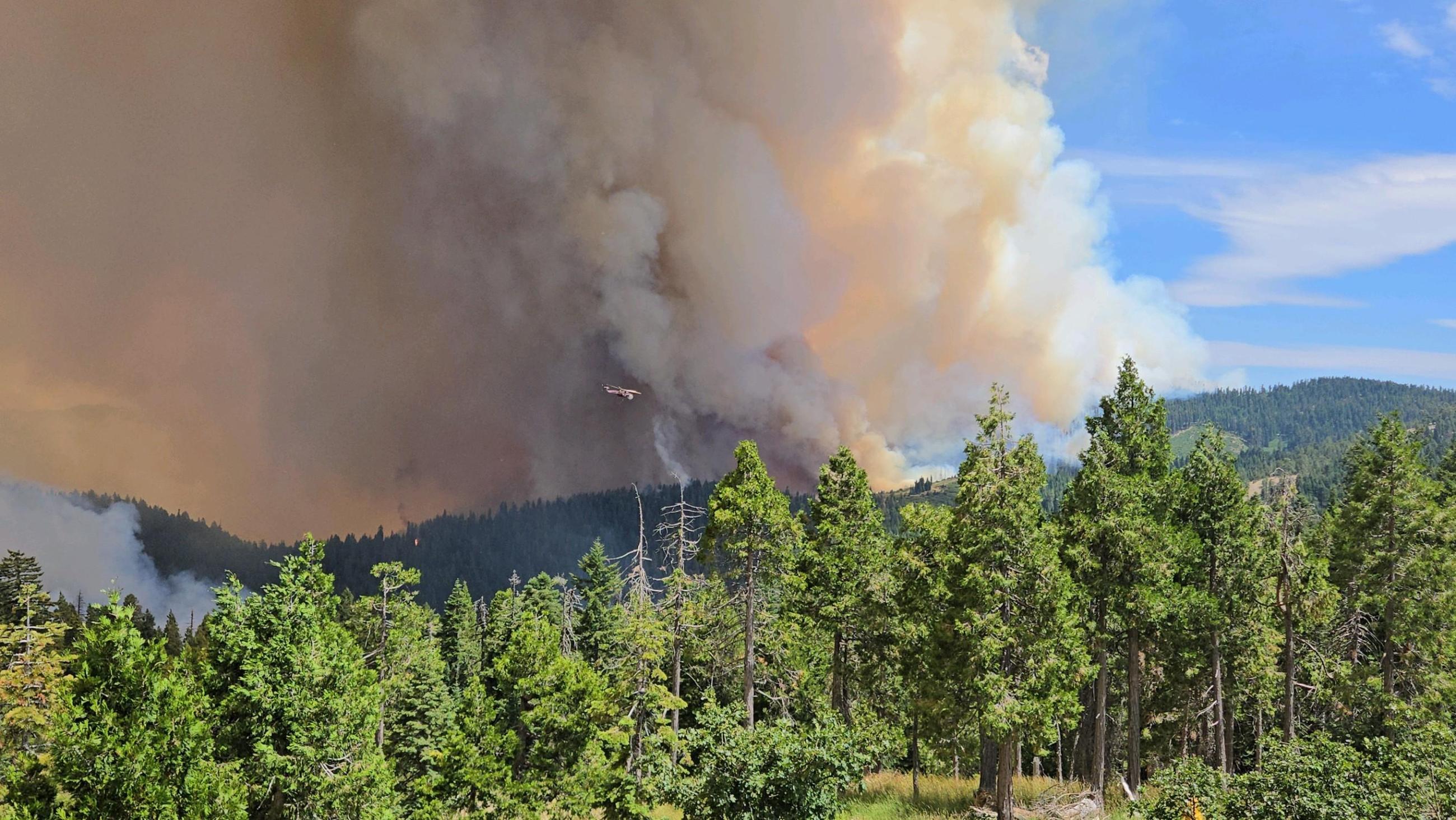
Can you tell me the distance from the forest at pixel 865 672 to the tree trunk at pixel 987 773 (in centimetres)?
16

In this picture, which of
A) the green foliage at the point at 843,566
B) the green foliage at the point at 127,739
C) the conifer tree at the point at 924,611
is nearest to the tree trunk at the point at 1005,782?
the conifer tree at the point at 924,611

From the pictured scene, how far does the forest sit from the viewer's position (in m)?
18.5

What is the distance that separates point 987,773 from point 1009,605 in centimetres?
1127

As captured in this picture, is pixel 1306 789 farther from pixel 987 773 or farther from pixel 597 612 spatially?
pixel 597 612

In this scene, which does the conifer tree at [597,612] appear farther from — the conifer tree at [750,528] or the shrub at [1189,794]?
the shrub at [1189,794]

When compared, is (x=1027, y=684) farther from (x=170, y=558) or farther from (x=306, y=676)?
(x=170, y=558)

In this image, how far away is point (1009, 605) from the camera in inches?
1075

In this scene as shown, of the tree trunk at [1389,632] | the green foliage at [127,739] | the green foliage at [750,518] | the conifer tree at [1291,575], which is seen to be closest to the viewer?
the green foliage at [127,739]

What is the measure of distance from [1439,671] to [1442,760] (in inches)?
957

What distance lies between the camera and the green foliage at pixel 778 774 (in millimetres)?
20875

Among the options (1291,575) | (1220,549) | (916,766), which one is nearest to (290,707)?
(916,766)

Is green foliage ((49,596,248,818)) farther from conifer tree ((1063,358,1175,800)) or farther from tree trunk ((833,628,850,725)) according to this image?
conifer tree ((1063,358,1175,800))

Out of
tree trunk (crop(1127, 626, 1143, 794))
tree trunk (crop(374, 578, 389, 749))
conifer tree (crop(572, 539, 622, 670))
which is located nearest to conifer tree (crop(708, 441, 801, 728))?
tree trunk (crop(1127, 626, 1143, 794))

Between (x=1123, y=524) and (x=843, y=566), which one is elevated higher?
(x=1123, y=524)
